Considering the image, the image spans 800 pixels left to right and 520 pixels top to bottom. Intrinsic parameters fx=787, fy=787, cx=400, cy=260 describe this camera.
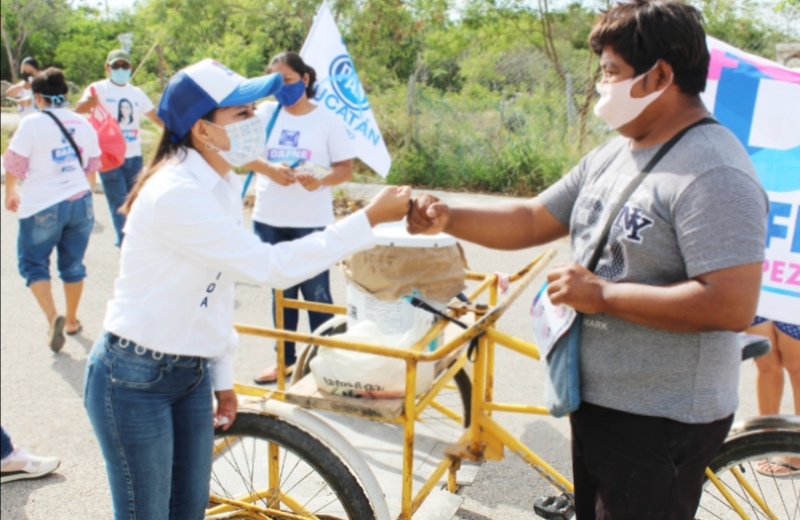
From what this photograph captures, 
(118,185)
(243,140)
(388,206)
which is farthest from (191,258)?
(118,185)

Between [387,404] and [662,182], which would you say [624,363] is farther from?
[387,404]

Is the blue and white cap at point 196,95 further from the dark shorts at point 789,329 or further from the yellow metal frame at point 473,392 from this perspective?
the dark shorts at point 789,329

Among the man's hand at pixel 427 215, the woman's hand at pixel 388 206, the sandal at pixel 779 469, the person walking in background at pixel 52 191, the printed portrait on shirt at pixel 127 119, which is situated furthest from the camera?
the printed portrait on shirt at pixel 127 119

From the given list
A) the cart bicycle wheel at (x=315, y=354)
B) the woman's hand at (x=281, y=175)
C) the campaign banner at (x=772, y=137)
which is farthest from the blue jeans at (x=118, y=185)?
the campaign banner at (x=772, y=137)

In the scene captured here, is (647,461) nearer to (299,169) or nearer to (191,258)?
(191,258)

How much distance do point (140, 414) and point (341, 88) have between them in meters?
3.60

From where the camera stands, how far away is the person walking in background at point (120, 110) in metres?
7.77

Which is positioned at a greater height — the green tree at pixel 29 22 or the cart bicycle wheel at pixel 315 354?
the green tree at pixel 29 22

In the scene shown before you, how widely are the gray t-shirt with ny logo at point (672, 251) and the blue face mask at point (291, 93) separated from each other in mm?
2940

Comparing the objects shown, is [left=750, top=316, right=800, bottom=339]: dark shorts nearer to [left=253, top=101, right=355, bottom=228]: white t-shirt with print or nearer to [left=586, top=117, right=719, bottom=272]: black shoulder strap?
[left=586, top=117, right=719, bottom=272]: black shoulder strap

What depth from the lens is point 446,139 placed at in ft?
39.5

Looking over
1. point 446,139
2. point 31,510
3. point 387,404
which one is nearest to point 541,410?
point 387,404

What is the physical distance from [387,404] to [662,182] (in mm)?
1265

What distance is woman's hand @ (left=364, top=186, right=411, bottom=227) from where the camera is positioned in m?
2.45
